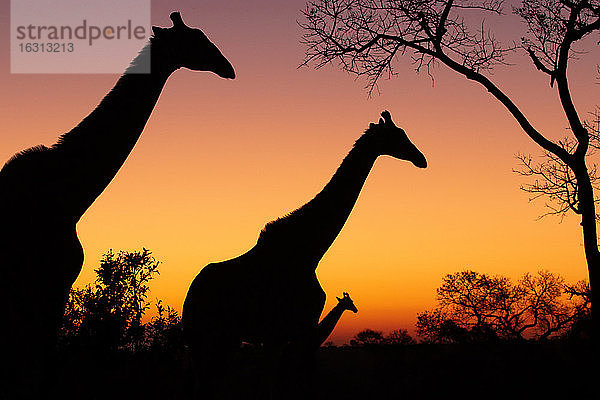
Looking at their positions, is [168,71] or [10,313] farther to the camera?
[168,71]

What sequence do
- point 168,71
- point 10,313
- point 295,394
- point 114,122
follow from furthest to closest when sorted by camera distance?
point 295,394
point 168,71
point 114,122
point 10,313

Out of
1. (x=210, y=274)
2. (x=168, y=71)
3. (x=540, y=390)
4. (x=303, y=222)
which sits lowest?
(x=540, y=390)

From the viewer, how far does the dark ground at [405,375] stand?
953 centimetres

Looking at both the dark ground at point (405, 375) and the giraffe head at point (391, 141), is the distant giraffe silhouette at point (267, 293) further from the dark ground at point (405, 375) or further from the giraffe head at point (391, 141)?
the giraffe head at point (391, 141)

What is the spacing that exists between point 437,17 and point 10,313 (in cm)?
1313

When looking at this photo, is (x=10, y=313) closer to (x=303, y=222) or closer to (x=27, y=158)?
(x=27, y=158)

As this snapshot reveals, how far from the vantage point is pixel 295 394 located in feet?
29.9

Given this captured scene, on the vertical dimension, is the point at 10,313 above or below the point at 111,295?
below

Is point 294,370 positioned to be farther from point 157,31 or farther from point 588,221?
point 588,221

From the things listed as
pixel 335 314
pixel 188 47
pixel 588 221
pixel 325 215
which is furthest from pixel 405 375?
pixel 188 47

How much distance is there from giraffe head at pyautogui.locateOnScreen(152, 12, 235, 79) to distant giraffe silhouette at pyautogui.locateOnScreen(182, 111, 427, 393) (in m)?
2.77

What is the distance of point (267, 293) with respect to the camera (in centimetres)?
916

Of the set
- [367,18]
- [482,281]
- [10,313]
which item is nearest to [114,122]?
[10,313]

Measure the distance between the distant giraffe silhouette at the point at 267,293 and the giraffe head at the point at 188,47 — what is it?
9.08ft
